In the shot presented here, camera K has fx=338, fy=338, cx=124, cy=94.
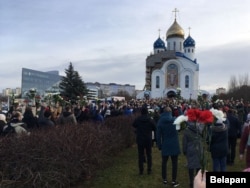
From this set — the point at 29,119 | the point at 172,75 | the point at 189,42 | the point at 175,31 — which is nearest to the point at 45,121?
the point at 29,119

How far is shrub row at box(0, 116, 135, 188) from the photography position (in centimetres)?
561

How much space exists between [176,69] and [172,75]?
1.60 meters

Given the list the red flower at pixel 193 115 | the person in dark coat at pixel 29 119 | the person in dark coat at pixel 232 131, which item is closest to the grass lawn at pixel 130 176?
the person in dark coat at pixel 232 131

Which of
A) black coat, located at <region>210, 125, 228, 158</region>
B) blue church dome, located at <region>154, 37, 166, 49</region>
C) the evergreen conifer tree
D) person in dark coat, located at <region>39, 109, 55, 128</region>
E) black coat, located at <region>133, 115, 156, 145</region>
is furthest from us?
blue church dome, located at <region>154, 37, 166, 49</region>

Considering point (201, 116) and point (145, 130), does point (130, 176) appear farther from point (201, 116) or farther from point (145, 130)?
point (201, 116)

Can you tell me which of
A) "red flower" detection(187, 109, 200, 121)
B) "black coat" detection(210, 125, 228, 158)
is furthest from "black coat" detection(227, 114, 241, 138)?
"red flower" detection(187, 109, 200, 121)

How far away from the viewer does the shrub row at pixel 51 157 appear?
561 centimetres

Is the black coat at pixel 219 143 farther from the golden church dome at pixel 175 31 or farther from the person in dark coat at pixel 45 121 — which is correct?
the golden church dome at pixel 175 31

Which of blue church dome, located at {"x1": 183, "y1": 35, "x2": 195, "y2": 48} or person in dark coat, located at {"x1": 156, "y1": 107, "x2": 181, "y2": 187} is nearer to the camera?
person in dark coat, located at {"x1": 156, "y1": 107, "x2": 181, "y2": 187}

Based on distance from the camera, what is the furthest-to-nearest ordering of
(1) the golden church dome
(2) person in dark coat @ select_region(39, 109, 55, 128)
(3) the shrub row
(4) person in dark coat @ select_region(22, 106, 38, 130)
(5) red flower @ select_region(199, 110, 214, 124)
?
(1) the golden church dome, (4) person in dark coat @ select_region(22, 106, 38, 130), (2) person in dark coat @ select_region(39, 109, 55, 128), (3) the shrub row, (5) red flower @ select_region(199, 110, 214, 124)

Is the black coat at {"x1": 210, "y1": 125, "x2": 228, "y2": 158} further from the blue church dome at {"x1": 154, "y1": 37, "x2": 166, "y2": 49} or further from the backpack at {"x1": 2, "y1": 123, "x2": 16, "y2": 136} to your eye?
the blue church dome at {"x1": 154, "y1": 37, "x2": 166, "y2": 49}

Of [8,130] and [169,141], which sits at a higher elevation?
[8,130]

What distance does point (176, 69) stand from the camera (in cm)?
7506

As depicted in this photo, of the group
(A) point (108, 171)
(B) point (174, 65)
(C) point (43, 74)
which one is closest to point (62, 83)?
(C) point (43, 74)
